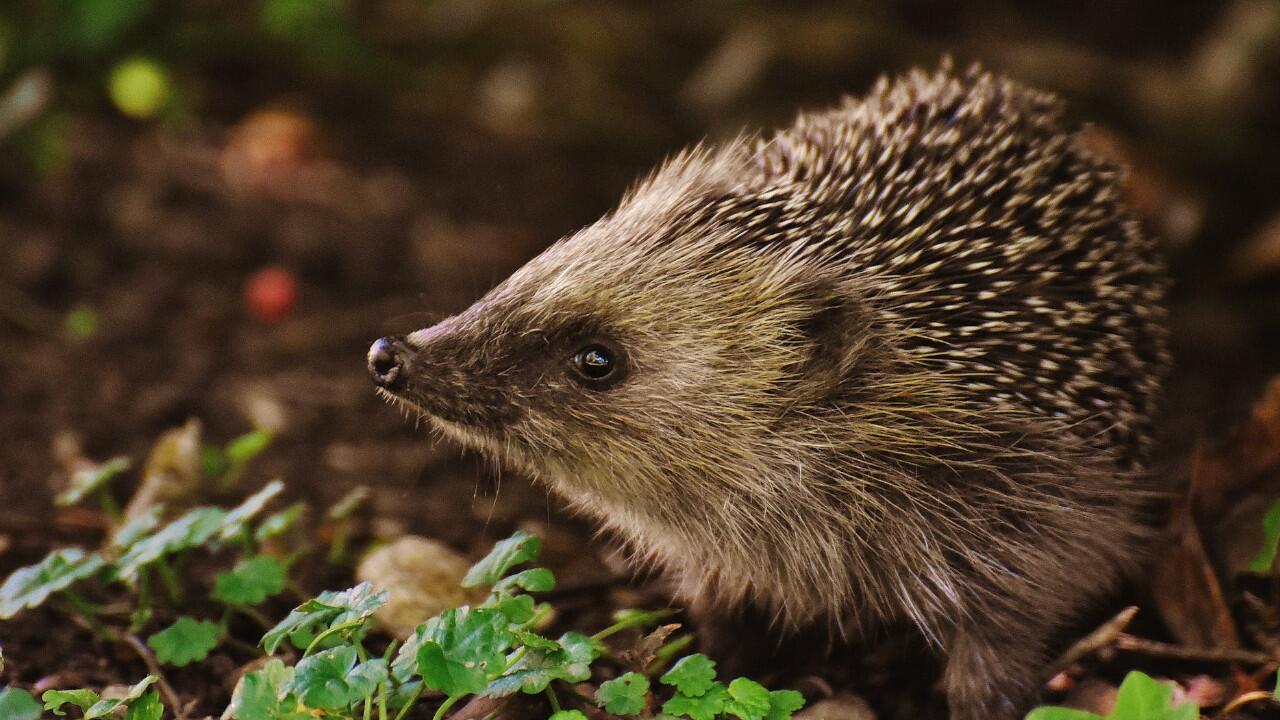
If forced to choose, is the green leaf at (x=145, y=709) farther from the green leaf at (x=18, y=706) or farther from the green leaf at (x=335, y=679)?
the green leaf at (x=335, y=679)

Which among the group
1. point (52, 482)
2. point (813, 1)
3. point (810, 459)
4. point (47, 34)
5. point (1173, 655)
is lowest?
point (1173, 655)

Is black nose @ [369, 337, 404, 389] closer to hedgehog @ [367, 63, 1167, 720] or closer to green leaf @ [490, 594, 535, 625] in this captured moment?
hedgehog @ [367, 63, 1167, 720]

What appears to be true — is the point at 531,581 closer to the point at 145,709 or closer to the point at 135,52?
the point at 145,709

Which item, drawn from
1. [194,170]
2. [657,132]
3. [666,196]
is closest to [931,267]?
[666,196]

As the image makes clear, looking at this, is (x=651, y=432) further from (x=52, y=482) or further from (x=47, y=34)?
(x=47, y=34)

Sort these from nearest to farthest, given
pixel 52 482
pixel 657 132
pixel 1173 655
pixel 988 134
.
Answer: pixel 1173 655 < pixel 988 134 < pixel 52 482 < pixel 657 132

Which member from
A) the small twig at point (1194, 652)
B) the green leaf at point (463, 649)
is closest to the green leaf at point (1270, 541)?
the small twig at point (1194, 652)

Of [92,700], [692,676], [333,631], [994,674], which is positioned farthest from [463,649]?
[994,674]
